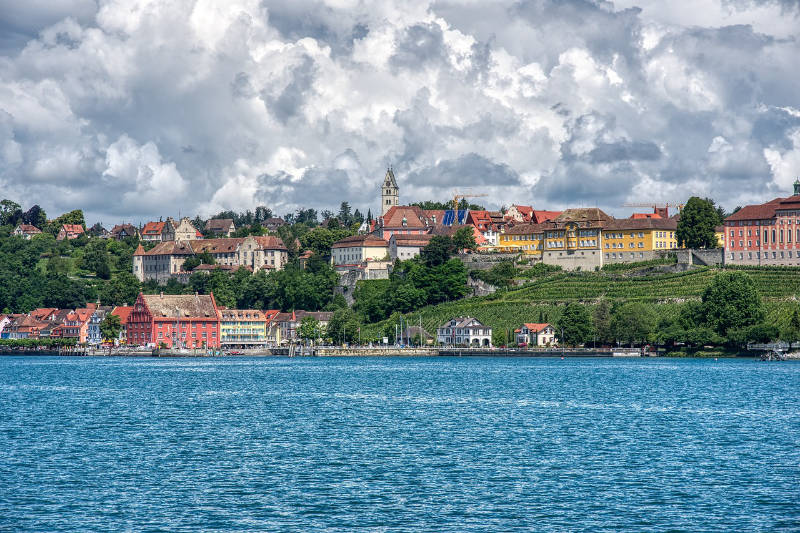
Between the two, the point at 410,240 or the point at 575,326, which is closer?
the point at 575,326

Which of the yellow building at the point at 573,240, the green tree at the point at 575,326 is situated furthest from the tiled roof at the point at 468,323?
the yellow building at the point at 573,240

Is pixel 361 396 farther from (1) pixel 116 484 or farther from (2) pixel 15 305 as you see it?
(2) pixel 15 305

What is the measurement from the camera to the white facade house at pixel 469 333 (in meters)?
123

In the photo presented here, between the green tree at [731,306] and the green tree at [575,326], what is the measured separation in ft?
45.3

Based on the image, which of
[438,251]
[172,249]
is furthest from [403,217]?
[172,249]

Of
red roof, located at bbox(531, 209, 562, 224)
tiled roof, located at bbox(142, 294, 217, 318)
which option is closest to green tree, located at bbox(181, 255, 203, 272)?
tiled roof, located at bbox(142, 294, 217, 318)

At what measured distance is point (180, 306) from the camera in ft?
482

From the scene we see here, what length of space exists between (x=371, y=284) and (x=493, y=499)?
11808cm

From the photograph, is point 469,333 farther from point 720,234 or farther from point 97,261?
point 97,261

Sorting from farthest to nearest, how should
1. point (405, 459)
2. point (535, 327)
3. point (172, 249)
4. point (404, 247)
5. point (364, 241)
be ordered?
1. point (172, 249)
2. point (364, 241)
3. point (404, 247)
4. point (535, 327)
5. point (405, 459)

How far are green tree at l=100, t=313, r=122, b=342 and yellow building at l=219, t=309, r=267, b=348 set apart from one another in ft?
47.1

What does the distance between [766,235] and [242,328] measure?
233 feet

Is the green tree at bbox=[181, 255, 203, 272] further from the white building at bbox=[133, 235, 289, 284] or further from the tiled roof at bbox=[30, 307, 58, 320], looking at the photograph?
the tiled roof at bbox=[30, 307, 58, 320]

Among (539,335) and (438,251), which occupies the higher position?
(438,251)
